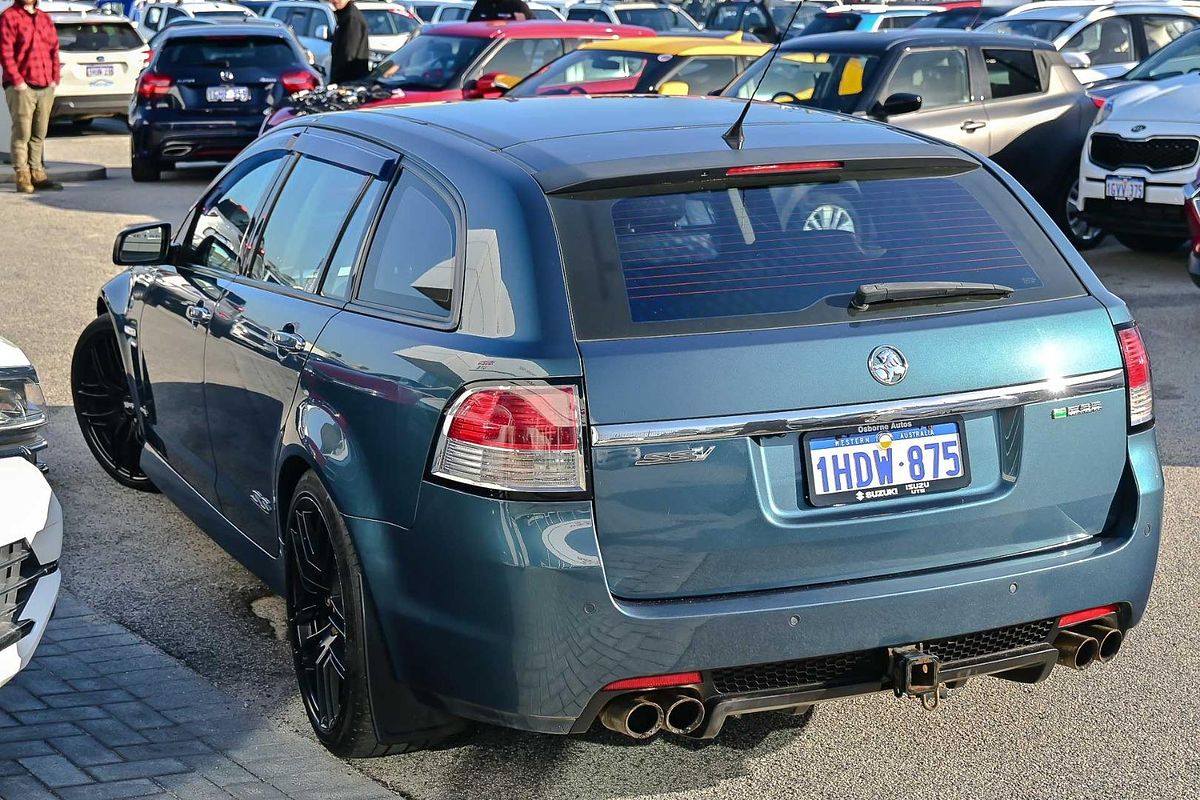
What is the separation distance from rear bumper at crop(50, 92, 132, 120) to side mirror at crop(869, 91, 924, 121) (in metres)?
13.0

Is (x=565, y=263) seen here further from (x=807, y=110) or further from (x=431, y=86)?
(x=431, y=86)

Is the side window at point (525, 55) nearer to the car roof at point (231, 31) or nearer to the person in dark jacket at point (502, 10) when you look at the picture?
the person in dark jacket at point (502, 10)

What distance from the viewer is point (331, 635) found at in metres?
4.15

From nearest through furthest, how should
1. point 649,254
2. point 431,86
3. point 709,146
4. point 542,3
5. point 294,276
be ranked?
point 649,254 < point 709,146 < point 294,276 < point 431,86 < point 542,3

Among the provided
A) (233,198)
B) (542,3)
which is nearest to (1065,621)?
(233,198)

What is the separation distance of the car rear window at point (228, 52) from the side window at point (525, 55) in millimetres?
3032

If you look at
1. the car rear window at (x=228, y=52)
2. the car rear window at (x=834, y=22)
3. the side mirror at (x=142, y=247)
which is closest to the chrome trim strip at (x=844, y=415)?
the side mirror at (x=142, y=247)

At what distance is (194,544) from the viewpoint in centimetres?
599

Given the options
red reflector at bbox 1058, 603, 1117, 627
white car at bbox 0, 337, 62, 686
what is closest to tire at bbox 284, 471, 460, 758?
white car at bbox 0, 337, 62, 686

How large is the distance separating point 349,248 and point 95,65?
61.9 ft

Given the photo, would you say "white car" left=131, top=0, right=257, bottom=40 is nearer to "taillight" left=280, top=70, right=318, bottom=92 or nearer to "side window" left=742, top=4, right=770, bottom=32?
"side window" left=742, top=4, right=770, bottom=32

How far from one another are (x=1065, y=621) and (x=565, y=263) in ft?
4.94

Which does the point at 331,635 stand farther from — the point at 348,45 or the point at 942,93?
the point at 348,45

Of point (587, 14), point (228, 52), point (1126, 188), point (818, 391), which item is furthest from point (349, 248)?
point (587, 14)
